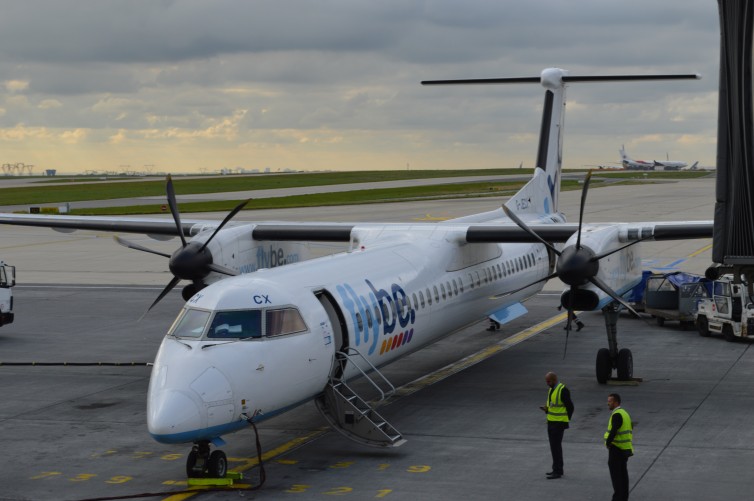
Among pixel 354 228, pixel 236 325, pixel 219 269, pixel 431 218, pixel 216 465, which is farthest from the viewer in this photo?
pixel 431 218

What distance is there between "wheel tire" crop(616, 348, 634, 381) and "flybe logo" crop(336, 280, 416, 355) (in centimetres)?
529

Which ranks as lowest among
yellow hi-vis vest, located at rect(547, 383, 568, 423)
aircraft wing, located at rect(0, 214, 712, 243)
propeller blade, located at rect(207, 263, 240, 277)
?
yellow hi-vis vest, located at rect(547, 383, 568, 423)

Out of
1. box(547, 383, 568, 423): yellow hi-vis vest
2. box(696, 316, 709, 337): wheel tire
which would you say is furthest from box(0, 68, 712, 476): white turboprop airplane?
box(696, 316, 709, 337): wheel tire

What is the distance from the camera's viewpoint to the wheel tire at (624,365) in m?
22.0

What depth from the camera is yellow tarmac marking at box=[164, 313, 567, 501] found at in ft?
53.1

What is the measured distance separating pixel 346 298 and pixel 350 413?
216cm

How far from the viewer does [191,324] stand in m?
15.3

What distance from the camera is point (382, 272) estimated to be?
1941 centimetres

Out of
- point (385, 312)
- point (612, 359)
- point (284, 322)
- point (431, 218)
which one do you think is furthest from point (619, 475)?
point (431, 218)

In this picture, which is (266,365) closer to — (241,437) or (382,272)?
(241,437)

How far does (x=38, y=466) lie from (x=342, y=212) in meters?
62.2

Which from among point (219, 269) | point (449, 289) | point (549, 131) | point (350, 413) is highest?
point (549, 131)

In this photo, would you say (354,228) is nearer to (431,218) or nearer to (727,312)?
(727,312)

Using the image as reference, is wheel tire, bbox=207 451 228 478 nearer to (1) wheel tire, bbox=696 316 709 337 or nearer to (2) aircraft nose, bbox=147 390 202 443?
(2) aircraft nose, bbox=147 390 202 443
